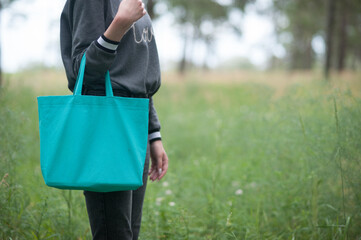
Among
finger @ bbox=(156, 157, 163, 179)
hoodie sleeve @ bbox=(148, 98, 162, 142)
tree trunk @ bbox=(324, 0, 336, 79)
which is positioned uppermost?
tree trunk @ bbox=(324, 0, 336, 79)

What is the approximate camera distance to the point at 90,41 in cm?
107

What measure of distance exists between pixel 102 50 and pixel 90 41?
129 mm

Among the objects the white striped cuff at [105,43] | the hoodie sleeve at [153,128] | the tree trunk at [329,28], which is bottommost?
the hoodie sleeve at [153,128]

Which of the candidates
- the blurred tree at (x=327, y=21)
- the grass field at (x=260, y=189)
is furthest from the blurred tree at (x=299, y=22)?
→ the grass field at (x=260, y=189)

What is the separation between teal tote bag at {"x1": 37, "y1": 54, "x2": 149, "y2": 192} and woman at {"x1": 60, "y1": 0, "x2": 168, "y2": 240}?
9cm

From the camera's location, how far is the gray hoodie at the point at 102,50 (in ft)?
3.29

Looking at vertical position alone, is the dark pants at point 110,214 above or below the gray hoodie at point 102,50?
below

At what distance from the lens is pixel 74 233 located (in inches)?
78.4

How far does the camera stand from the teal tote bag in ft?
3.18

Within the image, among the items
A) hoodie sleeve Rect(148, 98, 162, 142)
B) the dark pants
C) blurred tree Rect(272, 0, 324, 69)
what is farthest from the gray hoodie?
blurred tree Rect(272, 0, 324, 69)

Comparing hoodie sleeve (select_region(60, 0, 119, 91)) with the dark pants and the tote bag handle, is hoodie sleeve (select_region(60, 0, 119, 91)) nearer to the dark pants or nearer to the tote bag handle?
the tote bag handle

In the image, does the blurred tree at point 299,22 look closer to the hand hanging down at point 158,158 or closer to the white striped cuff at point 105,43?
the hand hanging down at point 158,158

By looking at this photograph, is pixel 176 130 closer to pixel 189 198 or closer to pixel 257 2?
pixel 189 198

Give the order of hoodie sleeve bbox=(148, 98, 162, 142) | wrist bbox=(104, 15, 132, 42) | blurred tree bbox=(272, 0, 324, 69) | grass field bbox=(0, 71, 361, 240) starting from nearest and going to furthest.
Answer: wrist bbox=(104, 15, 132, 42) → hoodie sleeve bbox=(148, 98, 162, 142) → grass field bbox=(0, 71, 361, 240) → blurred tree bbox=(272, 0, 324, 69)
